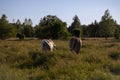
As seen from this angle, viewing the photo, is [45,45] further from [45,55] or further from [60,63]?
[60,63]

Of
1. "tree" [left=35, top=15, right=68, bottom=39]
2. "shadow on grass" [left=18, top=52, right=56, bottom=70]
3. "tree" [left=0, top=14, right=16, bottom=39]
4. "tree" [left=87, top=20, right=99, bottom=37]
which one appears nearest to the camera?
"shadow on grass" [left=18, top=52, right=56, bottom=70]

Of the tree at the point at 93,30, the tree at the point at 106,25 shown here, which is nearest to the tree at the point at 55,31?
the tree at the point at 106,25

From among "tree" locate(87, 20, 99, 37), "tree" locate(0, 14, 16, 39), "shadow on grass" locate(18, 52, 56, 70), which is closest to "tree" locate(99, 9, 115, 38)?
"tree" locate(87, 20, 99, 37)

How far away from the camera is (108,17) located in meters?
83.6

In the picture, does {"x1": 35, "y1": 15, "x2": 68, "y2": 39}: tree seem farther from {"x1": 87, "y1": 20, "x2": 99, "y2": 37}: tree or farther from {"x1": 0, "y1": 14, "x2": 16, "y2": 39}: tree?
{"x1": 87, "y1": 20, "x2": 99, "y2": 37}: tree

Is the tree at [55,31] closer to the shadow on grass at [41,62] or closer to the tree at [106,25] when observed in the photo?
the tree at [106,25]

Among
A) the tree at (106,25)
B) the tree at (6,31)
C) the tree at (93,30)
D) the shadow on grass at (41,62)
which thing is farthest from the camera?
the tree at (93,30)

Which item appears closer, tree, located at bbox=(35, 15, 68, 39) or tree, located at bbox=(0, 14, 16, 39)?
tree, located at bbox=(35, 15, 68, 39)

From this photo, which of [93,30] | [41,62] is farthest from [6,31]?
[41,62]

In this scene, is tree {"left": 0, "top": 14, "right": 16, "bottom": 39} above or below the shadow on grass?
above

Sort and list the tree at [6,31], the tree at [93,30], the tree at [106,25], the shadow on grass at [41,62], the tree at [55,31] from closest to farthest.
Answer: the shadow on grass at [41,62] → the tree at [55,31] → the tree at [6,31] → the tree at [106,25] → the tree at [93,30]

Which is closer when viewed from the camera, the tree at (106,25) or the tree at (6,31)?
the tree at (6,31)

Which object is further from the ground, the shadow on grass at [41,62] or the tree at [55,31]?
the tree at [55,31]

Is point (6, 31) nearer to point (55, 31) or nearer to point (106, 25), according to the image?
point (55, 31)
